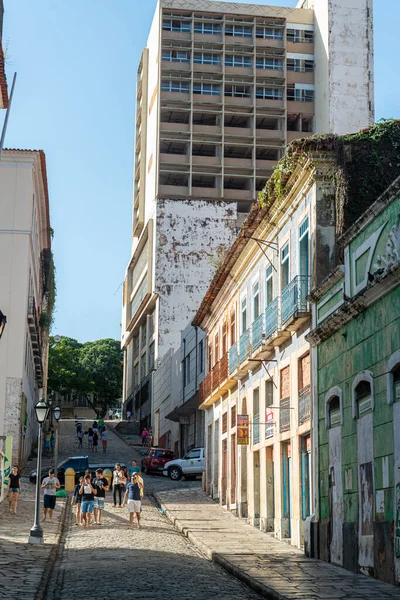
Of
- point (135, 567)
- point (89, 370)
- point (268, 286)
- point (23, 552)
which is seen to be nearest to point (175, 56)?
point (89, 370)

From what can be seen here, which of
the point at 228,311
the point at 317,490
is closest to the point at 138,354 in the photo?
the point at 228,311

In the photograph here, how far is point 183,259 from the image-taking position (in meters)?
64.2

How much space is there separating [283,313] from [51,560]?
26.8 feet

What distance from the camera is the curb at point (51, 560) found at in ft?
40.1

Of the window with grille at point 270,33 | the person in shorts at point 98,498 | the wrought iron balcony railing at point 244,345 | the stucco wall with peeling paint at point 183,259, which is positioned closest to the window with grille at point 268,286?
the wrought iron balcony railing at point 244,345

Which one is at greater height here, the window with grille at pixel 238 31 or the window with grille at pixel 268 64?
the window with grille at pixel 238 31

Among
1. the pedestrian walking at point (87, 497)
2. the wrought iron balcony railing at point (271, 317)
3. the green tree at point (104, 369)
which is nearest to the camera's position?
the pedestrian walking at point (87, 497)

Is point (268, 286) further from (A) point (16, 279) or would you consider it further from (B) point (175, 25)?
(B) point (175, 25)

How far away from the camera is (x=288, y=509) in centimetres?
2233

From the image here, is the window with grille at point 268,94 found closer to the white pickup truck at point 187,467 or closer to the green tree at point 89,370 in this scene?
the green tree at point 89,370

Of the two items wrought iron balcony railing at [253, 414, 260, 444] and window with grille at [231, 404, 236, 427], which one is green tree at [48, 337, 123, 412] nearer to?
window with grille at [231, 404, 236, 427]

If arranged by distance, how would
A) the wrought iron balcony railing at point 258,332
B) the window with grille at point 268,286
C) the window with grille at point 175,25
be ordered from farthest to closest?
the window with grille at point 175,25, the window with grille at point 268,286, the wrought iron balcony railing at point 258,332

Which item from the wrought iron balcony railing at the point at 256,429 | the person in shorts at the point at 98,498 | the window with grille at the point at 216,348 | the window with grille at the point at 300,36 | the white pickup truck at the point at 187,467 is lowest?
the person in shorts at the point at 98,498

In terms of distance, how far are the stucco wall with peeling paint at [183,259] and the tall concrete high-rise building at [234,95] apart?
1.63 metres
